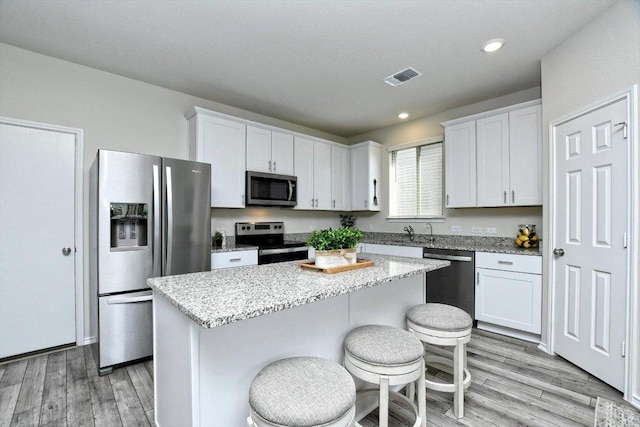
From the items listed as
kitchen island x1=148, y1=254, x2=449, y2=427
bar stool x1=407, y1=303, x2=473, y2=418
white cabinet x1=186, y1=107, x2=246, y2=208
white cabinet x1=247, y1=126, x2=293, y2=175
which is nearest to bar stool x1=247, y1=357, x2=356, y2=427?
kitchen island x1=148, y1=254, x2=449, y2=427

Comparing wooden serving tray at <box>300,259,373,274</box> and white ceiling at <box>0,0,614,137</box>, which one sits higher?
white ceiling at <box>0,0,614,137</box>

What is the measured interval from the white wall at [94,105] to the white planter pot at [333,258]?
7.97 ft

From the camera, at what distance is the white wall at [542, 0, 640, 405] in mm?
2004

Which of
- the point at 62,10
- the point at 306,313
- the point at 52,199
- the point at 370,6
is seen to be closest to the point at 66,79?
the point at 62,10

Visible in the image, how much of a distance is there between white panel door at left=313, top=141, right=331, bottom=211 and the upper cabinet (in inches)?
68.1

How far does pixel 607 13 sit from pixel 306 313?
2.94 meters

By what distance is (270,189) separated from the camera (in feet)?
13.0

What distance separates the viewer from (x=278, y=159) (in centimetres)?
410

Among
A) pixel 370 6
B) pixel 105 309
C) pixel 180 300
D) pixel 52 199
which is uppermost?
pixel 370 6

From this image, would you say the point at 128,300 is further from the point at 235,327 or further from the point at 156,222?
the point at 235,327

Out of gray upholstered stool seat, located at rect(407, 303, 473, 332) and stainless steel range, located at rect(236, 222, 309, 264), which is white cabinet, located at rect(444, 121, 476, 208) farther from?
gray upholstered stool seat, located at rect(407, 303, 473, 332)

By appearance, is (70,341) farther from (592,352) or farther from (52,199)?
(592,352)

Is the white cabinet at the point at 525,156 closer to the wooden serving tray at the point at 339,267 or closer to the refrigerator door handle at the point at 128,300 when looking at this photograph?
the wooden serving tray at the point at 339,267

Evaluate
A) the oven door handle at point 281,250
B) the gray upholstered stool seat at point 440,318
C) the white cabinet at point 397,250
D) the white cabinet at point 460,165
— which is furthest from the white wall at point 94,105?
the white cabinet at point 460,165
